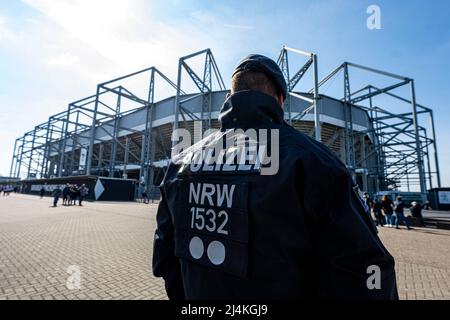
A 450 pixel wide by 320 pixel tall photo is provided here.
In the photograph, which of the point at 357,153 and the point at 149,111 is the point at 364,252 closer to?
the point at 149,111

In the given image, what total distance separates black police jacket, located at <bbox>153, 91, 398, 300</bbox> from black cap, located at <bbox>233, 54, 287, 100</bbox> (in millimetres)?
181

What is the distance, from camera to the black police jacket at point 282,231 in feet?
2.76

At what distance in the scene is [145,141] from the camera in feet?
88.8

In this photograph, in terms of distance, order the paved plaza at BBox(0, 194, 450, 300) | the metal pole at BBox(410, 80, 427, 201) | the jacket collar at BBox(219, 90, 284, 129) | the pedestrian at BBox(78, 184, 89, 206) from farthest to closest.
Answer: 1. the pedestrian at BBox(78, 184, 89, 206)
2. the metal pole at BBox(410, 80, 427, 201)
3. the paved plaza at BBox(0, 194, 450, 300)
4. the jacket collar at BBox(219, 90, 284, 129)

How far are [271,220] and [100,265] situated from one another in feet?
14.9

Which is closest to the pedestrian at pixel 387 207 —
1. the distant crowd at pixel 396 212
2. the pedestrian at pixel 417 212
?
the distant crowd at pixel 396 212

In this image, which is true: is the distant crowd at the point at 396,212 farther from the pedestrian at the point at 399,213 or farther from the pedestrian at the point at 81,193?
the pedestrian at the point at 81,193

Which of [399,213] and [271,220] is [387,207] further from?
[271,220]

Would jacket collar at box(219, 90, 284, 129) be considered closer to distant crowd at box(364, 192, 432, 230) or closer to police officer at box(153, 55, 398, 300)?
police officer at box(153, 55, 398, 300)

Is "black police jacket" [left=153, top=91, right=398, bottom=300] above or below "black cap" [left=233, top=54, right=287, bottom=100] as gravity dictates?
below

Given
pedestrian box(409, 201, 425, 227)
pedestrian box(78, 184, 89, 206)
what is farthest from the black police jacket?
pedestrian box(78, 184, 89, 206)

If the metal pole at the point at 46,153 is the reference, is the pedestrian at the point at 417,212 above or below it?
below

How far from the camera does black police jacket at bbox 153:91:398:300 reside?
33.1 inches

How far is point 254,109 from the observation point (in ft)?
3.77
